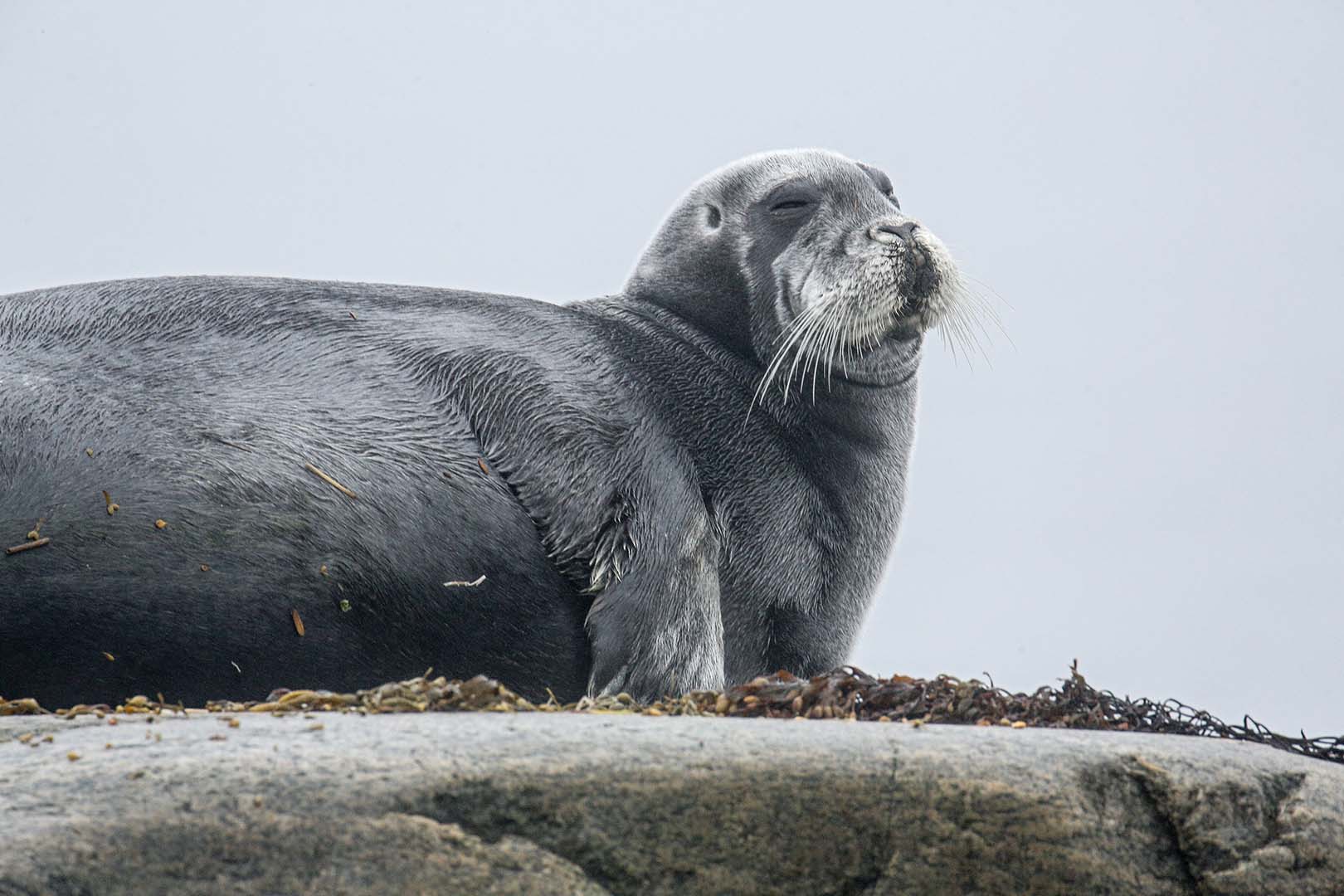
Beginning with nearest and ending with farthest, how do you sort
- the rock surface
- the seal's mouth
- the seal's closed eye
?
the rock surface
the seal's mouth
the seal's closed eye

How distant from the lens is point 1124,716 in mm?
4340

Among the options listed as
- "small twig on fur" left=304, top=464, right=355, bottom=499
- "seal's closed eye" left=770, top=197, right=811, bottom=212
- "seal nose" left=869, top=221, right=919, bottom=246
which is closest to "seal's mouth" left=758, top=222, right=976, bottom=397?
"seal nose" left=869, top=221, right=919, bottom=246

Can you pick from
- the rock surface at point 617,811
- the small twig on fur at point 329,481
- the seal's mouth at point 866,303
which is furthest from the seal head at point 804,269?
the rock surface at point 617,811

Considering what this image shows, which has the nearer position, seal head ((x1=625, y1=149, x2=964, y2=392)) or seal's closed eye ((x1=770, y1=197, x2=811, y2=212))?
seal head ((x1=625, y1=149, x2=964, y2=392))

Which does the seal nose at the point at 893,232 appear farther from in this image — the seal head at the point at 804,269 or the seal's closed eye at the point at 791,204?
the seal's closed eye at the point at 791,204

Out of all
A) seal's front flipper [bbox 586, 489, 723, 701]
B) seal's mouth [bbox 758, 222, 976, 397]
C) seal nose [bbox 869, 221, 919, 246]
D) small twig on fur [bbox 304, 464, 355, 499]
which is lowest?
seal's front flipper [bbox 586, 489, 723, 701]

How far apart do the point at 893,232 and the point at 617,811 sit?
324 cm

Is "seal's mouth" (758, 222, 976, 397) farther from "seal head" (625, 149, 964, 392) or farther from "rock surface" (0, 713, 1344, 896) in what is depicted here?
"rock surface" (0, 713, 1344, 896)

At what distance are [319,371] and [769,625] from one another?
65.8 inches

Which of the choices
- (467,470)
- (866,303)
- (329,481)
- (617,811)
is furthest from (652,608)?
(617,811)

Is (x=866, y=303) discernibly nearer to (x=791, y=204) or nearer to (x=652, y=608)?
(x=791, y=204)

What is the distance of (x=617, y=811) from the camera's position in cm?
284

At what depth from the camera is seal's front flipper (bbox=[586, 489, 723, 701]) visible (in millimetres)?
4621

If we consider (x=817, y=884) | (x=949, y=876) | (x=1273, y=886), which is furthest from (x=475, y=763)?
(x=1273, y=886)
